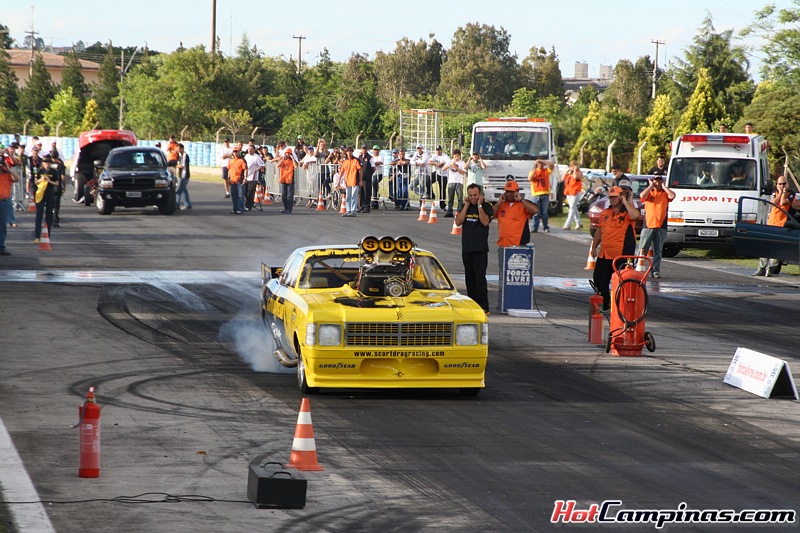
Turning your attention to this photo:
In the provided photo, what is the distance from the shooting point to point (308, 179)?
39.0 m

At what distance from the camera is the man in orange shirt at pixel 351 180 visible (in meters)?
33.3

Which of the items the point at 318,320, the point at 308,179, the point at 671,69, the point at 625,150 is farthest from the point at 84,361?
the point at 671,69

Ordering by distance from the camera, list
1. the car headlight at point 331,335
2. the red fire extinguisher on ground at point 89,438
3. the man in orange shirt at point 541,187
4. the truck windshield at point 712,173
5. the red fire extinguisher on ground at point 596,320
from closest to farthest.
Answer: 1. the red fire extinguisher on ground at point 89,438
2. the car headlight at point 331,335
3. the red fire extinguisher on ground at point 596,320
4. the truck windshield at point 712,173
5. the man in orange shirt at point 541,187

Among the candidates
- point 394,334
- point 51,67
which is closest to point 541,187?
A: point 394,334

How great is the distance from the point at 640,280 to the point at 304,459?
6460mm

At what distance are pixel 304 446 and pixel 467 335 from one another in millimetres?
2828

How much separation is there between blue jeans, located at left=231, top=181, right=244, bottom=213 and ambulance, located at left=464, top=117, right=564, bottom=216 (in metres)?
6.91

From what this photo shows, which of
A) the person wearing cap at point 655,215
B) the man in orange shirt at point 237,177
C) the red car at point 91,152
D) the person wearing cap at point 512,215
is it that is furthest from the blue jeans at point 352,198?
the person wearing cap at point 512,215

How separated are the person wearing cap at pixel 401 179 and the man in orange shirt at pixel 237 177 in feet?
17.5

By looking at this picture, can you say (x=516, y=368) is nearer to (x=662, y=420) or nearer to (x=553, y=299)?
(x=662, y=420)

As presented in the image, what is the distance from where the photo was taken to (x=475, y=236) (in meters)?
16.0

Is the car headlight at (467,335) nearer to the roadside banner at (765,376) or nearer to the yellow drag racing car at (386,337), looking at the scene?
the yellow drag racing car at (386,337)

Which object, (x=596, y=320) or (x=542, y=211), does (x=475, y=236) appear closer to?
(x=596, y=320)

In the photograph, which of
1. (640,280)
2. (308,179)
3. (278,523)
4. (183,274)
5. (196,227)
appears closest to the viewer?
(278,523)
